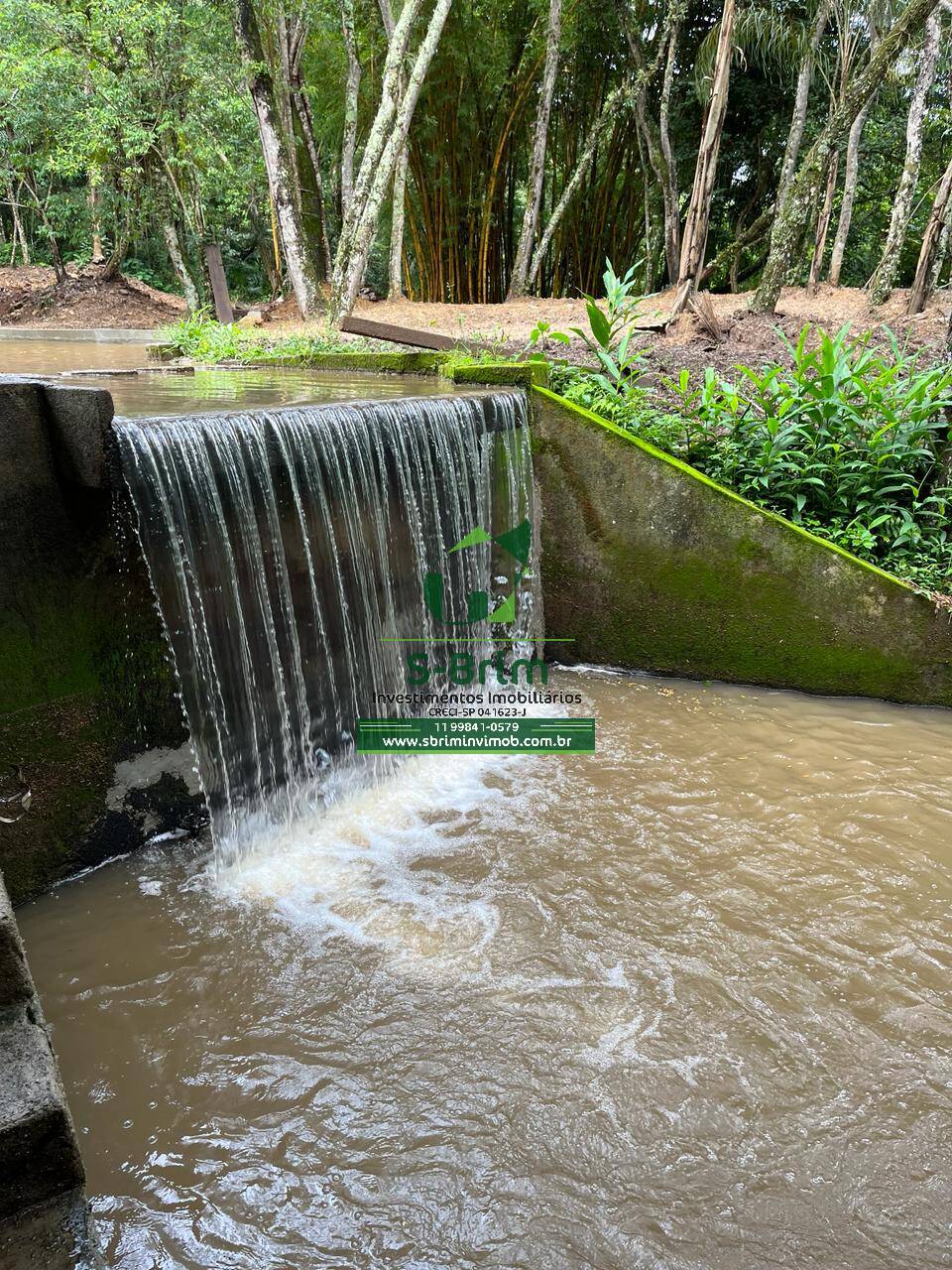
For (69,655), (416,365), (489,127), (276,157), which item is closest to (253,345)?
(416,365)

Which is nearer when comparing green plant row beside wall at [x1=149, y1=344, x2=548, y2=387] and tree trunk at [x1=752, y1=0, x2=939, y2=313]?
green plant row beside wall at [x1=149, y1=344, x2=548, y2=387]

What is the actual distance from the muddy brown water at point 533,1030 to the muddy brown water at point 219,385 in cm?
235

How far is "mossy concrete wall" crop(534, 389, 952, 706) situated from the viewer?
5.04 meters

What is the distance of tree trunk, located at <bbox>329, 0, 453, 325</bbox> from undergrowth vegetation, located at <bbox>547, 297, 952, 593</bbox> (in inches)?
222

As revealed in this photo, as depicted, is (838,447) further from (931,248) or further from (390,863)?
(931,248)

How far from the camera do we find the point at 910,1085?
253cm

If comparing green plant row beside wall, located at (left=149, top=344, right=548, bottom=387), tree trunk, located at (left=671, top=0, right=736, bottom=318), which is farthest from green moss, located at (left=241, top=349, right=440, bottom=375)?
tree trunk, located at (left=671, top=0, right=736, bottom=318)

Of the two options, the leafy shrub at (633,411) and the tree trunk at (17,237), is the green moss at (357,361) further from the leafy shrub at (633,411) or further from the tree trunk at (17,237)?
the tree trunk at (17,237)

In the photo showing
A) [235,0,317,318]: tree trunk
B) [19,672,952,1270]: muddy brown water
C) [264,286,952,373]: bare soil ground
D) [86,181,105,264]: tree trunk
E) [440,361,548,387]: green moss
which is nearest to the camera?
[19,672,952,1270]: muddy brown water

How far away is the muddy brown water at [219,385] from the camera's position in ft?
15.0

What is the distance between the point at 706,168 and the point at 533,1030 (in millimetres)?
10381

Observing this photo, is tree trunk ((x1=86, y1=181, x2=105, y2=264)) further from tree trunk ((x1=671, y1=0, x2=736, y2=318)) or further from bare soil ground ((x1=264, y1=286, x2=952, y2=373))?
tree trunk ((x1=671, y1=0, x2=736, y2=318))

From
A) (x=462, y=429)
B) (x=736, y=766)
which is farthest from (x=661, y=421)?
(x=736, y=766)

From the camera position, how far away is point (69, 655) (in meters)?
3.33
